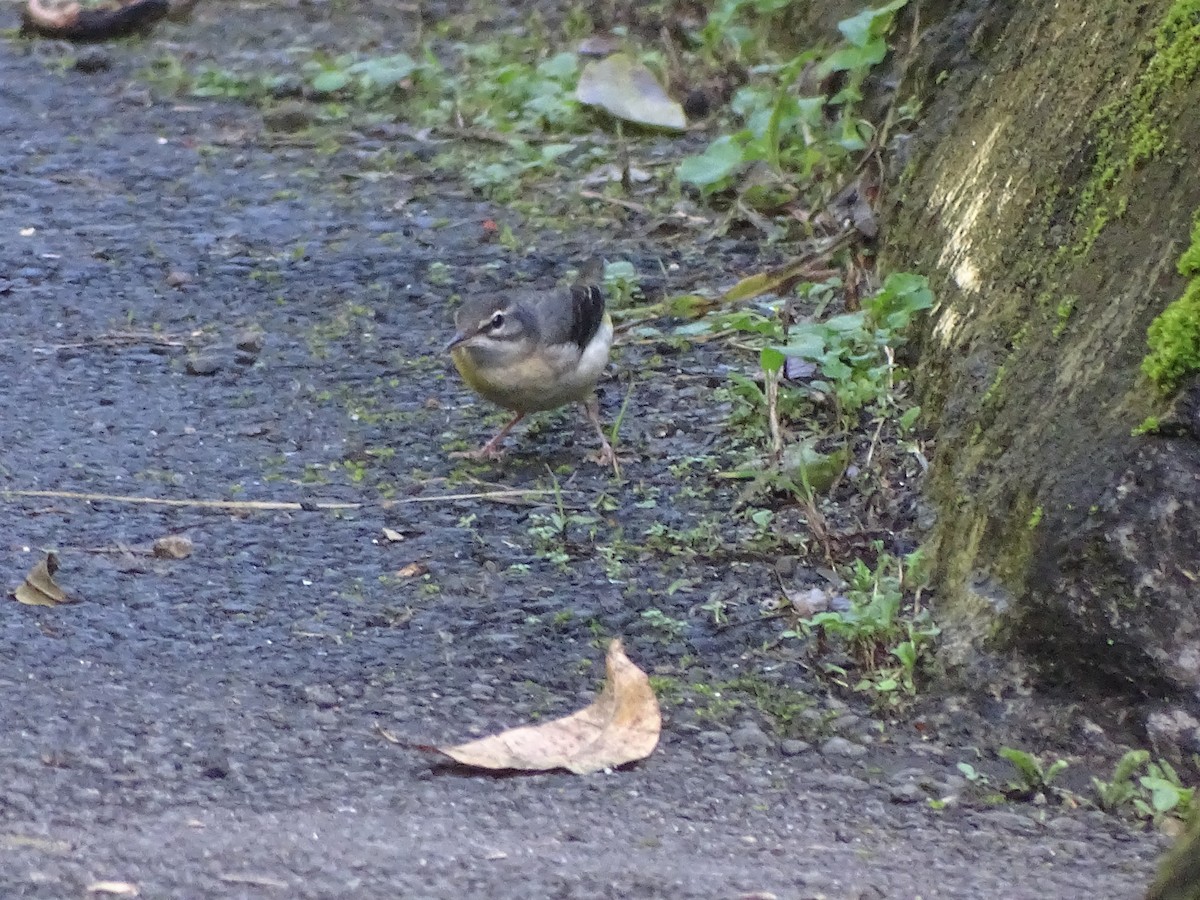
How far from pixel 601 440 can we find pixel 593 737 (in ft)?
7.26

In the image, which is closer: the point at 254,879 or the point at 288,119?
the point at 254,879

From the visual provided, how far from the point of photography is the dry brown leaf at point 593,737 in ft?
13.1

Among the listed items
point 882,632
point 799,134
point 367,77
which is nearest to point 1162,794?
point 882,632

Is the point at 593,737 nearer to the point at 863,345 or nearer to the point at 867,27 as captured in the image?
the point at 863,345

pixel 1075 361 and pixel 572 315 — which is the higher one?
pixel 1075 361

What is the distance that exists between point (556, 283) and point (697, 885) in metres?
4.91

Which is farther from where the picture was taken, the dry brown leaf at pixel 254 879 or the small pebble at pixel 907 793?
the small pebble at pixel 907 793

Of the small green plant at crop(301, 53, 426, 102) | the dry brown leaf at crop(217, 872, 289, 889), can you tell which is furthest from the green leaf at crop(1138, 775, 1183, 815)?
the small green plant at crop(301, 53, 426, 102)

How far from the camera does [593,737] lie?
13.5 ft

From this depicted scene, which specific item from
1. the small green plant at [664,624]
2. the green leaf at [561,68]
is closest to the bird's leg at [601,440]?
the small green plant at [664,624]

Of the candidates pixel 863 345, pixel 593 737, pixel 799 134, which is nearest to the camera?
pixel 593 737

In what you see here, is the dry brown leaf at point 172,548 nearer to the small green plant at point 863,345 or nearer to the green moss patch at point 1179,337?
the small green plant at point 863,345

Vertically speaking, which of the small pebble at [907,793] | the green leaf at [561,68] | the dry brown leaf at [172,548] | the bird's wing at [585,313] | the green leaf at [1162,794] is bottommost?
the green leaf at [561,68]

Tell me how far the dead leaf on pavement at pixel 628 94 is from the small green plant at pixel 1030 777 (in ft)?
20.6
